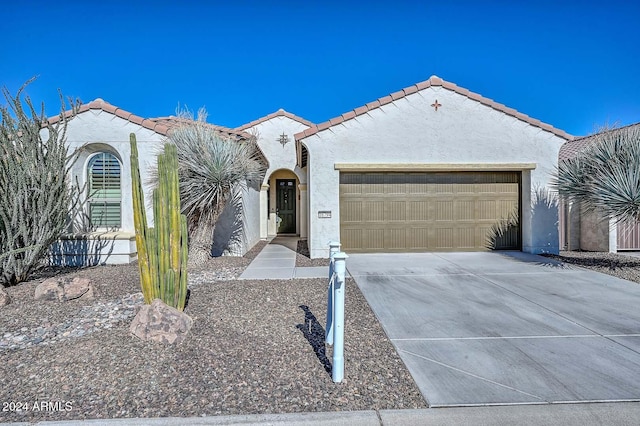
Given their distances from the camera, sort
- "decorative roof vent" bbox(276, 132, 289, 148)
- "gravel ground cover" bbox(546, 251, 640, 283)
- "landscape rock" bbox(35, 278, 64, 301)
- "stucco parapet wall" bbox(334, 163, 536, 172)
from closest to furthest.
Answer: "landscape rock" bbox(35, 278, 64, 301), "gravel ground cover" bbox(546, 251, 640, 283), "stucco parapet wall" bbox(334, 163, 536, 172), "decorative roof vent" bbox(276, 132, 289, 148)

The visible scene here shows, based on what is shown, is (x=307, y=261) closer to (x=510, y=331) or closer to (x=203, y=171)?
(x=203, y=171)

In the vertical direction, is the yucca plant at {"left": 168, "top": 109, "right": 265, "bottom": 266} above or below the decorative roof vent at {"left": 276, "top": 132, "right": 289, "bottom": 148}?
below

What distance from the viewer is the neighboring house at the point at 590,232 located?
405 inches

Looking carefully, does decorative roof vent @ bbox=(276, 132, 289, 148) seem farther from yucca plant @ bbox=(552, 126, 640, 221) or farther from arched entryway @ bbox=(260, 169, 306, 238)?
yucca plant @ bbox=(552, 126, 640, 221)

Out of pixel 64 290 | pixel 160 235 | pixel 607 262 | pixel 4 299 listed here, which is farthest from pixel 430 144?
pixel 4 299

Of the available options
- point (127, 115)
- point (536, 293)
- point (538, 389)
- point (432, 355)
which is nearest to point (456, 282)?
point (536, 293)

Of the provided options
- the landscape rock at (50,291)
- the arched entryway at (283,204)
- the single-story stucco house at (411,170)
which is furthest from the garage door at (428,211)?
the arched entryway at (283,204)

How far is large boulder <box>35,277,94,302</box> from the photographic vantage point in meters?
5.34

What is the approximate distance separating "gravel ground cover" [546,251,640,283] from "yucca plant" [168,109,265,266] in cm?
844

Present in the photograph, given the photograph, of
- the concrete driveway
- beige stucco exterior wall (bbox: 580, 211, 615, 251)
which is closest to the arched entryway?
the concrete driveway

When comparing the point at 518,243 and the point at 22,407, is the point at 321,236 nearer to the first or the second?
the point at 518,243

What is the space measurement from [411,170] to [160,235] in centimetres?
730

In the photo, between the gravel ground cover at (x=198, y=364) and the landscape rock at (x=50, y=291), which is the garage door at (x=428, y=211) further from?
the landscape rock at (x=50, y=291)

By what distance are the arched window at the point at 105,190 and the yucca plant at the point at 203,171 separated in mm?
2215
